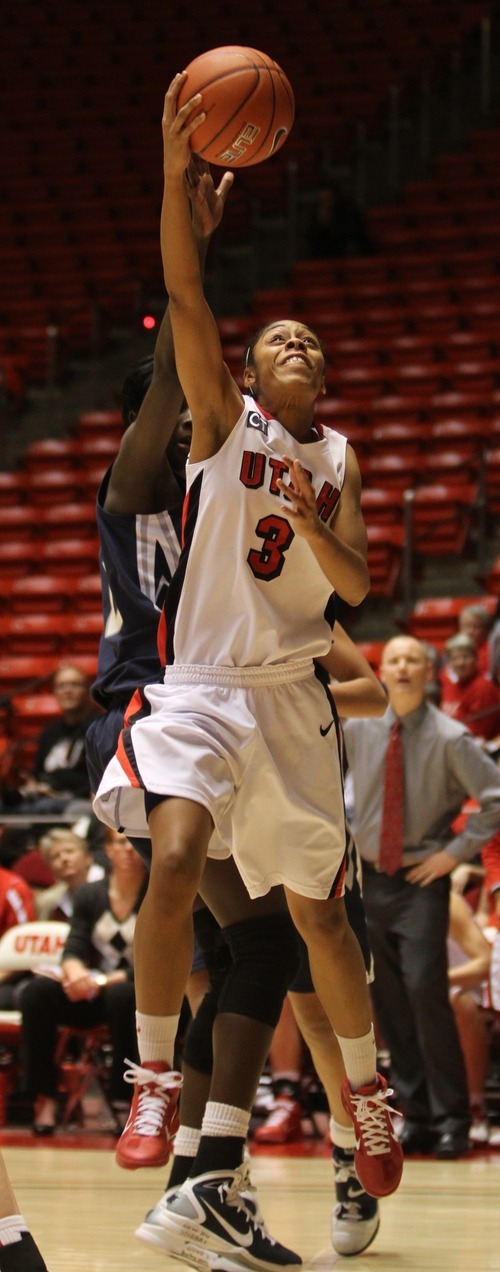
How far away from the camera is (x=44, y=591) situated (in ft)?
40.2

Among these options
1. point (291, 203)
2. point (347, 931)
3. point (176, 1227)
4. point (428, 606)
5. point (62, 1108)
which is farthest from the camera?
point (291, 203)

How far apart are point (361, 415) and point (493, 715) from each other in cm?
422

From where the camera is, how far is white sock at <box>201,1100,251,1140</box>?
3311 millimetres

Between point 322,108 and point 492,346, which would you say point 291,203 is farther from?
point 492,346

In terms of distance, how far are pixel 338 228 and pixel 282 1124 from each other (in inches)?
412

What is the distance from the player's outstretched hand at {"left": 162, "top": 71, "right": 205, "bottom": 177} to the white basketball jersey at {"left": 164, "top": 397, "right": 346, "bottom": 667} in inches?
19.9

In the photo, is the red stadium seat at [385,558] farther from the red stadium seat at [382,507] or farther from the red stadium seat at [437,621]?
the red stadium seat at [437,621]

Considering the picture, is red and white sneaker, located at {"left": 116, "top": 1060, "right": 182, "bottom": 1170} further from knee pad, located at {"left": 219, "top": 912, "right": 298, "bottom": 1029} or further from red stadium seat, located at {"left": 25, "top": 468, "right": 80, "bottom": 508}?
red stadium seat, located at {"left": 25, "top": 468, "right": 80, "bottom": 508}

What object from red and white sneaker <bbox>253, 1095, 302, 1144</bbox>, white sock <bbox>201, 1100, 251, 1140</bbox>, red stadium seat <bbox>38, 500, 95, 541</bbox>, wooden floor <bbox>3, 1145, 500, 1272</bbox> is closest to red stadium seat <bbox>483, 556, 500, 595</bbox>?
red stadium seat <bbox>38, 500, 95, 541</bbox>

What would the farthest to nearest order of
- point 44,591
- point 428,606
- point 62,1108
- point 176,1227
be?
point 44,591 < point 428,606 < point 62,1108 < point 176,1227

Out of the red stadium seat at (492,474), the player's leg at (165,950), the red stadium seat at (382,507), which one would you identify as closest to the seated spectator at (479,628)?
the red stadium seat at (382,507)

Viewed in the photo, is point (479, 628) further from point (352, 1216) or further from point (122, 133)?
point (122, 133)

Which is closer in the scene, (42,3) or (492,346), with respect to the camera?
(492,346)

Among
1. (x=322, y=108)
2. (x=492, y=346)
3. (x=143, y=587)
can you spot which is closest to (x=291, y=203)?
(x=322, y=108)
